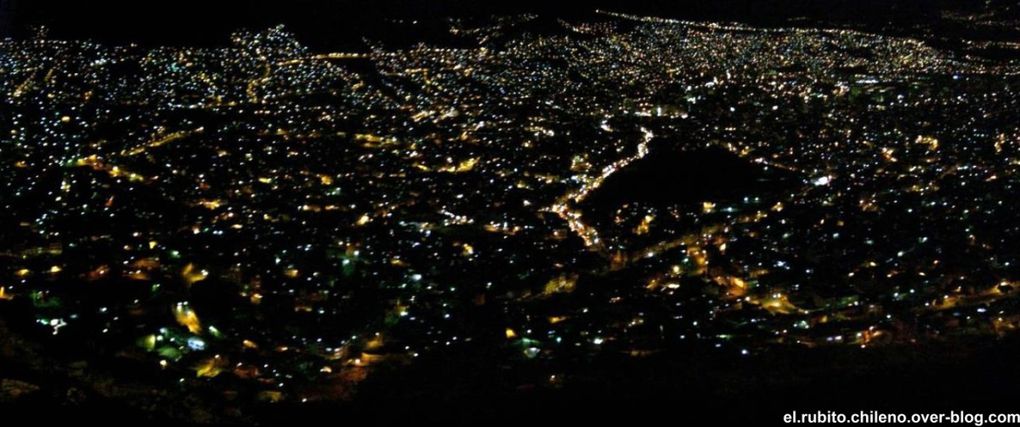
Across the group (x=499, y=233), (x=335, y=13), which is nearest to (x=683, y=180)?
(x=499, y=233)

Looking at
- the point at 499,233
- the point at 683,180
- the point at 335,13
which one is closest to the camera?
the point at 499,233

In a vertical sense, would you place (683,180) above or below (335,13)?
below

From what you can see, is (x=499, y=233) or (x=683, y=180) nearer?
(x=499, y=233)

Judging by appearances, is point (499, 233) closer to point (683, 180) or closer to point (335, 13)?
point (683, 180)

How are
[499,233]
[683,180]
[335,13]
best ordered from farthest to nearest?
[335,13] → [683,180] → [499,233]

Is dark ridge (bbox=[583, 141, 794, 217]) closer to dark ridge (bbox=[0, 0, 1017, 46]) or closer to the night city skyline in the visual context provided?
the night city skyline

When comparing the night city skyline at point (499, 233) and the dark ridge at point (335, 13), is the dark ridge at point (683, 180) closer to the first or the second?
the night city skyline at point (499, 233)

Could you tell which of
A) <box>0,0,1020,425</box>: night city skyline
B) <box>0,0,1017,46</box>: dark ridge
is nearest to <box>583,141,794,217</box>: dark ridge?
<box>0,0,1020,425</box>: night city skyline

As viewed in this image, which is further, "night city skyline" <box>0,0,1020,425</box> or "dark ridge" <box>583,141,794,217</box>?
"dark ridge" <box>583,141,794,217</box>

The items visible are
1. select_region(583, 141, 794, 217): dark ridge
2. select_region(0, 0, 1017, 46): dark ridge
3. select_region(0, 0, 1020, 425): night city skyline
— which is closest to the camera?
select_region(0, 0, 1020, 425): night city skyline

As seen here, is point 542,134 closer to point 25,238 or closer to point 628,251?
point 628,251

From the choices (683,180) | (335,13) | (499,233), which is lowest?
(499,233)

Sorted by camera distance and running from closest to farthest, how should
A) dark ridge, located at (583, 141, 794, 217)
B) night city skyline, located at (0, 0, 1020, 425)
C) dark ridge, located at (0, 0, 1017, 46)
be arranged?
night city skyline, located at (0, 0, 1020, 425), dark ridge, located at (583, 141, 794, 217), dark ridge, located at (0, 0, 1017, 46)

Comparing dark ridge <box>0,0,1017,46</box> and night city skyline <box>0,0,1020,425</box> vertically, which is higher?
dark ridge <box>0,0,1017,46</box>
